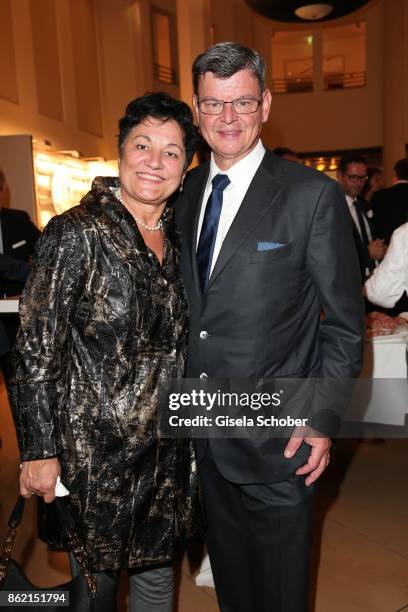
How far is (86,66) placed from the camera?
9938mm

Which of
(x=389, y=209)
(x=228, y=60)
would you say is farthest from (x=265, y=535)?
(x=389, y=209)

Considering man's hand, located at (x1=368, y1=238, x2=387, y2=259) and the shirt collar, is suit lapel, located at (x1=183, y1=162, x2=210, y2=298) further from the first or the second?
man's hand, located at (x1=368, y1=238, x2=387, y2=259)

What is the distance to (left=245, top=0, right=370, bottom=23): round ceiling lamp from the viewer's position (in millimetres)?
6598

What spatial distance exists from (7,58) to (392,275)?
20.8 feet

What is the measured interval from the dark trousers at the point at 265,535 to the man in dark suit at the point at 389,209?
350 centimetres

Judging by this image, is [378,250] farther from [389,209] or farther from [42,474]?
[42,474]

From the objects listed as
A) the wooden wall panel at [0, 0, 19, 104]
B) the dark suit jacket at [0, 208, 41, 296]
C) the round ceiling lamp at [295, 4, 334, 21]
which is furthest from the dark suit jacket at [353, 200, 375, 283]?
the wooden wall panel at [0, 0, 19, 104]

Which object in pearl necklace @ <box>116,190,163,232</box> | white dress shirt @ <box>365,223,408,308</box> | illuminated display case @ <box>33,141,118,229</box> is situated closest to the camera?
pearl necklace @ <box>116,190,163,232</box>

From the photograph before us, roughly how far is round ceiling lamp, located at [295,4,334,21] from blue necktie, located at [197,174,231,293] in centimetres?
603

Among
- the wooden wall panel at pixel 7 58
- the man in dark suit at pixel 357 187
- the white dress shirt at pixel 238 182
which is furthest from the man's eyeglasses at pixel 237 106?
the wooden wall panel at pixel 7 58

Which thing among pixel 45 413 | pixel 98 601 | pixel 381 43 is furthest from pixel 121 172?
pixel 381 43

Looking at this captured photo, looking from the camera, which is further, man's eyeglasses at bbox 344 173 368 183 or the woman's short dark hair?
man's eyeglasses at bbox 344 173 368 183

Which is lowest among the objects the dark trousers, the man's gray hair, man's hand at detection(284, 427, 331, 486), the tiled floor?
the tiled floor

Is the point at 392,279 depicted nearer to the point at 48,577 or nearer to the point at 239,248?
the point at 239,248
